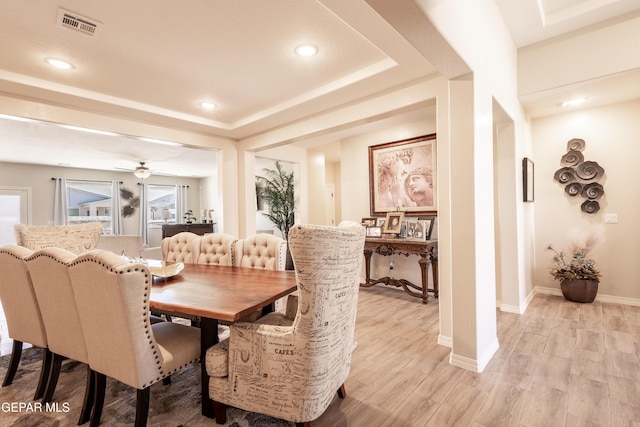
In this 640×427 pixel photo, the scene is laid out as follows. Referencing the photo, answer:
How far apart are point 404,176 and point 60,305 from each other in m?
3.98

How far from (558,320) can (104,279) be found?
3.98 meters

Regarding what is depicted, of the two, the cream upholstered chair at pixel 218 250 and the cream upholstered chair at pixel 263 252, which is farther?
the cream upholstered chair at pixel 218 250

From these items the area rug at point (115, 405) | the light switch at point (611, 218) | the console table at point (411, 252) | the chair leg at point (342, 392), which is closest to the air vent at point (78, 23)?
the area rug at point (115, 405)

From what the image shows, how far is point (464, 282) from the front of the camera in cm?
221

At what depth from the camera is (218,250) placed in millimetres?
3070

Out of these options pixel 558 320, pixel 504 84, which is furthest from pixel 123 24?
pixel 558 320

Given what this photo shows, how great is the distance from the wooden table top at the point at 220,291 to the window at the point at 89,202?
7552 mm

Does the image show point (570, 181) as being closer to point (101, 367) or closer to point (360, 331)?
point (360, 331)

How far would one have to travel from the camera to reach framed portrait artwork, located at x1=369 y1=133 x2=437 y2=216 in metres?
4.14

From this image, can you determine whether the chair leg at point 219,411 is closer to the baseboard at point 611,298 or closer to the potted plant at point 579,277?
the potted plant at point 579,277

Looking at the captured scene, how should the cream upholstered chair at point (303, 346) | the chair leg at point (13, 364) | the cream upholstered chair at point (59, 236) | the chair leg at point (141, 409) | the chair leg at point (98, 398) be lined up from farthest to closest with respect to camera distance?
the cream upholstered chair at point (59, 236), the chair leg at point (13, 364), the chair leg at point (98, 398), the chair leg at point (141, 409), the cream upholstered chair at point (303, 346)

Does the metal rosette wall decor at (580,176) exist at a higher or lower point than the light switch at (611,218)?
higher

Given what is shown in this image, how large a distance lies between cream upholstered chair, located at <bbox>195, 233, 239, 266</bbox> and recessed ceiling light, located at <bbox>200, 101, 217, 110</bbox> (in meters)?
1.59

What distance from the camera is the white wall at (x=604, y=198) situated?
3.53 meters
